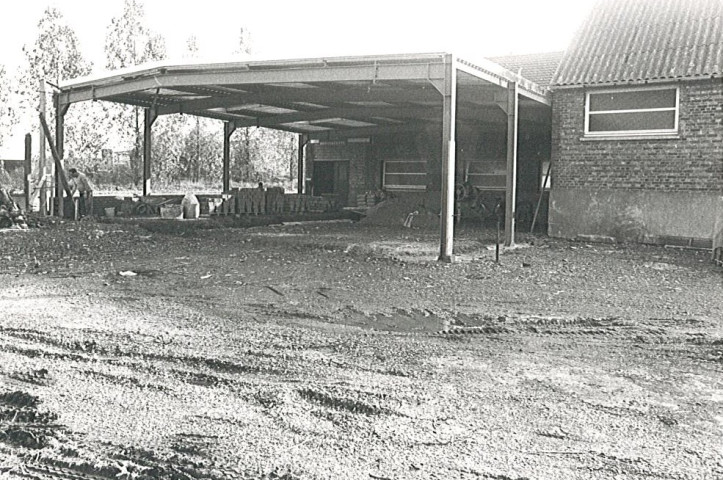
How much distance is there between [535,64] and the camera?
2691cm

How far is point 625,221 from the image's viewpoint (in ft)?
56.3

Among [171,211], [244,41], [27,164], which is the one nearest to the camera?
[27,164]

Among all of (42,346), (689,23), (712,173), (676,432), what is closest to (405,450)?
(676,432)

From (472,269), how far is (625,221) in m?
7.10

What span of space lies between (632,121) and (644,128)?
13.0 inches

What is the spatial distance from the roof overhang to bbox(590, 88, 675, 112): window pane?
1268 millimetres

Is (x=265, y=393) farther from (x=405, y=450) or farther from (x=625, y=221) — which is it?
(x=625, y=221)

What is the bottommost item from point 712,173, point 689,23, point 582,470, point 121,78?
point 582,470

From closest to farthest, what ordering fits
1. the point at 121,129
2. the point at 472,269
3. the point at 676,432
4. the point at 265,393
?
the point at 676,432 < the point at 265,393 < the point at 472,269 < the point at 121,129

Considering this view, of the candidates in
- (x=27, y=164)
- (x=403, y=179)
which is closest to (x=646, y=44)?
(x=403, y=179)

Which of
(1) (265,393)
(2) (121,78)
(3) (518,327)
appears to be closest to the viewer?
(1) (265,393)

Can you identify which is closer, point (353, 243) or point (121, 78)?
point (353, 243)

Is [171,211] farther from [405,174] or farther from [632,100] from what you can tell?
[632,100]

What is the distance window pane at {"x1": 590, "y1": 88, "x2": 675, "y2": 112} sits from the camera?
16.7 m
